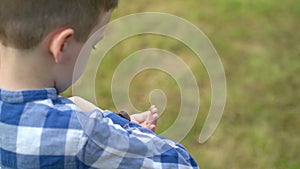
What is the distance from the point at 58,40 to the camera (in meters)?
1.19

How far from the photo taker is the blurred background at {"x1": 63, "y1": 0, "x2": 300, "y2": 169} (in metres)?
2.86

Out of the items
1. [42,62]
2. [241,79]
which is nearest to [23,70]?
[42,62]

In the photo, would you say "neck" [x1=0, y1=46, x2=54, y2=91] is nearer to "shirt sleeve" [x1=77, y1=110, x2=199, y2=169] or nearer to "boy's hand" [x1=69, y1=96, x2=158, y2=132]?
"shirt sleeve" [x1=77, y1=110, x2=199, y2=169]

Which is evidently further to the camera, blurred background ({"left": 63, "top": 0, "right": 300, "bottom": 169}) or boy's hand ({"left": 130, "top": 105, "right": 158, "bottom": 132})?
blurred background ({"left": 63, "top": 0, "right": 300, "bottom": 169})

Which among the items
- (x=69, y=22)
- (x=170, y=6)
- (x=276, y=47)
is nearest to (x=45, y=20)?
(x=69, y=22)

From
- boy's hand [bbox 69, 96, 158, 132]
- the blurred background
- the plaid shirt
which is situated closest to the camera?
the plaid shirt

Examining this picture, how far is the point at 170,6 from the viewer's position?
3.93m

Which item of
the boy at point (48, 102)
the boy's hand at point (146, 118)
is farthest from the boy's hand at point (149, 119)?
the boy at point (48, 102)

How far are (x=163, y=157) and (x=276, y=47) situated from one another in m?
2.37

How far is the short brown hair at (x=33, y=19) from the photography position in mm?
1185

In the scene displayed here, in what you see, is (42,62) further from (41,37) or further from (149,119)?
(149,119)

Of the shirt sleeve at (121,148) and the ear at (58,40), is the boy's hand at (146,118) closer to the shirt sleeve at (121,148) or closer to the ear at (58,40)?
the shirt sleeve at (121,148)

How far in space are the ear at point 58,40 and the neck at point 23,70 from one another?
0.03m

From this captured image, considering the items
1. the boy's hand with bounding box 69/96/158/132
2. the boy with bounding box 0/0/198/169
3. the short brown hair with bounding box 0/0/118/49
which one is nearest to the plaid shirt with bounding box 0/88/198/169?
the boy with bounding box 0/0/198/169
